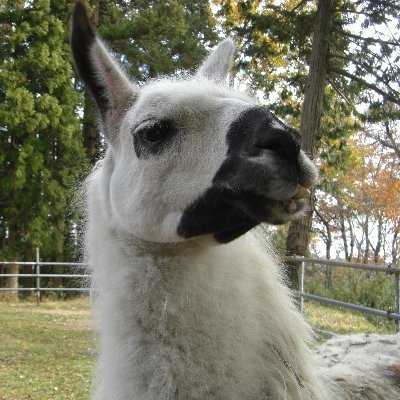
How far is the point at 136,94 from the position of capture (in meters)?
2.31

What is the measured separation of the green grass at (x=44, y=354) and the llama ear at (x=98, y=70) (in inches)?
65.5

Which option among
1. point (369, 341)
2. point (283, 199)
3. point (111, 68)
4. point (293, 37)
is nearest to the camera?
point (283, 199)

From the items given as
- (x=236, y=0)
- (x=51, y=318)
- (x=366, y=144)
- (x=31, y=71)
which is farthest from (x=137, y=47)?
(x=366, y=144)

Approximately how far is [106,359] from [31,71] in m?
13.3

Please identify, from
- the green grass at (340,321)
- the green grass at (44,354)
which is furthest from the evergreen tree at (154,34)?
the green grass at (340,321)

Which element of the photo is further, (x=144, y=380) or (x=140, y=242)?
(x=140, y=242)

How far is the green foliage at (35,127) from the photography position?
13.4m

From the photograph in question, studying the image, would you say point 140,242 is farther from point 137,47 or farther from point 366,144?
point 366,144

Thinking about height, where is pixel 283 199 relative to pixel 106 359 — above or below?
above

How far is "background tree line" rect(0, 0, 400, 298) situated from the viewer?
28.1 ft

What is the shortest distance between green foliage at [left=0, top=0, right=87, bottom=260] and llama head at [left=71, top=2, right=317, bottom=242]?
38.5ft

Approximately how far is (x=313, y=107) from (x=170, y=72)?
16.0 ft

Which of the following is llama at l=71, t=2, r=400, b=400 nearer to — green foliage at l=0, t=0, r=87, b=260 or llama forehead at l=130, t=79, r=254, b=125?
llama forehead at l=130, t=79, r=254, b=125

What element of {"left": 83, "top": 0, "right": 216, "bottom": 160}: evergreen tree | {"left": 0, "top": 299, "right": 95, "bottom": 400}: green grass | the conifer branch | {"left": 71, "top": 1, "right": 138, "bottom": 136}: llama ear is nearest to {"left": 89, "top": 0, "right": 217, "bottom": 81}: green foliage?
{"left": 83, "top": 0, "right": 216, "bottom": 160}: evergreen tree
